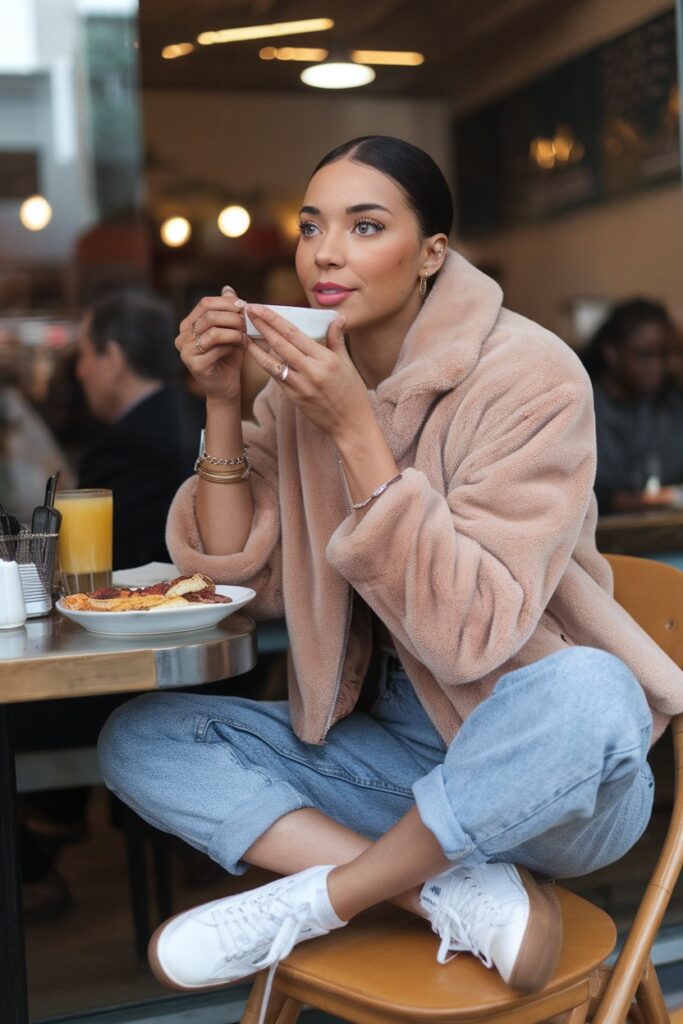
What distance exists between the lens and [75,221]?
5.90m

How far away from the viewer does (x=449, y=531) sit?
48.7 inches

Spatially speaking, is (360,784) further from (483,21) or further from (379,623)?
(483,21)

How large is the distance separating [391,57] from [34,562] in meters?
5.15

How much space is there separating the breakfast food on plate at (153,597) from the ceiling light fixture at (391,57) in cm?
491

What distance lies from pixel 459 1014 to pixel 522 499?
50 cm

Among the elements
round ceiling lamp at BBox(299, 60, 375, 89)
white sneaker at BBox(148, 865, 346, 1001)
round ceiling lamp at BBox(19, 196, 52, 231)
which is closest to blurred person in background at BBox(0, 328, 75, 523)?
round ceiling lamp at BBox(19, 196, 52, 231)

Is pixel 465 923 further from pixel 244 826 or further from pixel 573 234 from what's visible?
pixel 573 234

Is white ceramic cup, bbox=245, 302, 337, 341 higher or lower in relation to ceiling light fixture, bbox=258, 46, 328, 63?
lower

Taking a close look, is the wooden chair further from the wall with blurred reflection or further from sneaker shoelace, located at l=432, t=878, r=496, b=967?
the wall with blurred reflection

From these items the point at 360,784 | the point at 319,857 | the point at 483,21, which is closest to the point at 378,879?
the point at 319,857

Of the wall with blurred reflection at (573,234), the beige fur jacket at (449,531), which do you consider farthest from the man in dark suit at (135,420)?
the wall with blurred reflection at (573,234)

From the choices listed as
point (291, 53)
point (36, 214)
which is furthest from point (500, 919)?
point (36, 214)

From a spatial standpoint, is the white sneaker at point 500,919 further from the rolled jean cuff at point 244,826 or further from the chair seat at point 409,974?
the rolled jean cuff at point 244,826

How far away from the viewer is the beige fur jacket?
1.24 meters
